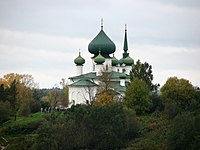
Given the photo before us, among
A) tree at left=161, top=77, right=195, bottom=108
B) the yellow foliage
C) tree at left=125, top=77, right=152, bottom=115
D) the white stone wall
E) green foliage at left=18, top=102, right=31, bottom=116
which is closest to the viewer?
tree at left=161, top=77, right=195, bottom=108

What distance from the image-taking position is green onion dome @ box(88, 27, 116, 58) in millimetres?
59156

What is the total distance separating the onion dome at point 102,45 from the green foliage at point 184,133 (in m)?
25.7

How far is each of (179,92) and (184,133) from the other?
1325 centimetres

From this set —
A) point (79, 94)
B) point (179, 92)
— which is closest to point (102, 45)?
point (79, 94)

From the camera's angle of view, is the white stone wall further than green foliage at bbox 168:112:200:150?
Yes

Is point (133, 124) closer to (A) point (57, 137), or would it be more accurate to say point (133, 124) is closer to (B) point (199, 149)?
(A) point (57, 137)

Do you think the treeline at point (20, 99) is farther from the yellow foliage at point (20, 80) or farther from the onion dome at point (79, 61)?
the onion dome at point (79, 61)

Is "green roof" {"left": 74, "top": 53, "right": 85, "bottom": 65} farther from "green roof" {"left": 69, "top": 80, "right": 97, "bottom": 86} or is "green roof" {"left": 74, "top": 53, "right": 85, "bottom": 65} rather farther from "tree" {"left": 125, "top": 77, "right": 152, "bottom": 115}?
"tree" {"left": 125, "top": 77, "right": 152, "bottom": 115}

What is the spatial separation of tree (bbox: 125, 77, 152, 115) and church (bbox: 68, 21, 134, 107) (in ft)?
15.3

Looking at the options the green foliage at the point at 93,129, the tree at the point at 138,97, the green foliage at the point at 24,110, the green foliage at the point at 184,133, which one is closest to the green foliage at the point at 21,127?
the green foliage at the point at 24,110

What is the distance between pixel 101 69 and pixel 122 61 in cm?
550

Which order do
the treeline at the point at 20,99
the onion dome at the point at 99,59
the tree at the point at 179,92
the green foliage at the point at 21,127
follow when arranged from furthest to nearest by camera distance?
the onion dome at the point at 99,59, the treeline at the point at 20,99, the green foliage at the point at 21,127, the tree at the point at 179,92

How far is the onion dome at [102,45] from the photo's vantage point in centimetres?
5916

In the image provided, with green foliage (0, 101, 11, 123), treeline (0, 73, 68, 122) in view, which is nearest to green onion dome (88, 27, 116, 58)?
treeline (0, 73, 68, 122)
